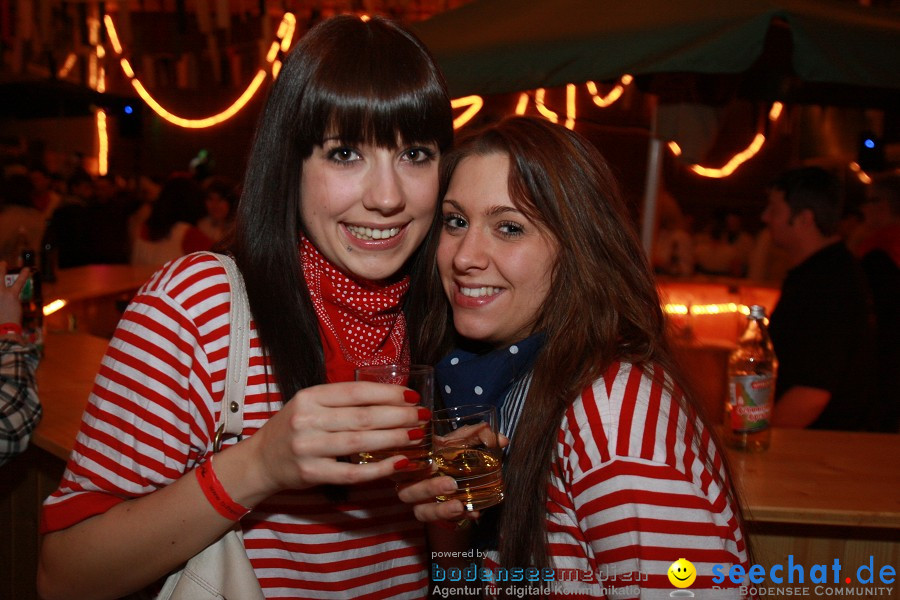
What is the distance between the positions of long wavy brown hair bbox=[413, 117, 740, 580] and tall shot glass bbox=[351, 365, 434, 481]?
24 cm

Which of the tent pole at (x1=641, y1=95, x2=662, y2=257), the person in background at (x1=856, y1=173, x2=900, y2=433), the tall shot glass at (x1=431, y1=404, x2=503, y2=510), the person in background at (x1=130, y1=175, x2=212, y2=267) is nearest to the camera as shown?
the tall shot glass at (x1=431, y1=404, x2=503, y2=510)

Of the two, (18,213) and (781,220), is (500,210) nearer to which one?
(781,220)

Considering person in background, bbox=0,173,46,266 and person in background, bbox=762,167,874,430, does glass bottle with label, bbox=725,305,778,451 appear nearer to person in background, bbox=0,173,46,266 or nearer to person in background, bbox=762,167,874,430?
person in background, bbox=762,167,874,430

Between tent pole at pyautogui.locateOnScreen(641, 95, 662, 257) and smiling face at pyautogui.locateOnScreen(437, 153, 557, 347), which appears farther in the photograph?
tent pole at pyautogui.locateOnScreen(641, 95, 662, 257)

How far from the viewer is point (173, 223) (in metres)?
6.46

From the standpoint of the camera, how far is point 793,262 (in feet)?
12.9

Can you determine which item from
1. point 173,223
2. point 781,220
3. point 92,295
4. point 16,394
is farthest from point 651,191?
point 173,223

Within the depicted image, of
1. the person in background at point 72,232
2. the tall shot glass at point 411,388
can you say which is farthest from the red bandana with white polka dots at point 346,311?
the person in background at point 72,232

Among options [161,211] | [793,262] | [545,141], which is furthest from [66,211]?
[545,141]

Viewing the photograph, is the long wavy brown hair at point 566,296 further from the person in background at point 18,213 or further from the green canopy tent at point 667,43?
the person in background at point 18,213

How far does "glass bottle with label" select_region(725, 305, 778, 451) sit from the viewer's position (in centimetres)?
234

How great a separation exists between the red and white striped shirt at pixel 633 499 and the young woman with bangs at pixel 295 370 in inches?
13.1

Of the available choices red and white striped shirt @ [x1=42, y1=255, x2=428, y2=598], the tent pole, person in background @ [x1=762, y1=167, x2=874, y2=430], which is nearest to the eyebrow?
red and white striped shirt @ [x1=42, y1=255, x2=428, y2=598]

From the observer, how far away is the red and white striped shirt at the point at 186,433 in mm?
1276
